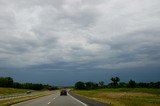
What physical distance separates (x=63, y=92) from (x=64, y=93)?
32cm

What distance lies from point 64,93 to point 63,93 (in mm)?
234

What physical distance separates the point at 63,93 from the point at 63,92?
0.75 ft

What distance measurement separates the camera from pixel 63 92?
8031 cm

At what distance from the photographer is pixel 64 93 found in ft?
263

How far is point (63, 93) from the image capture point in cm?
8025
